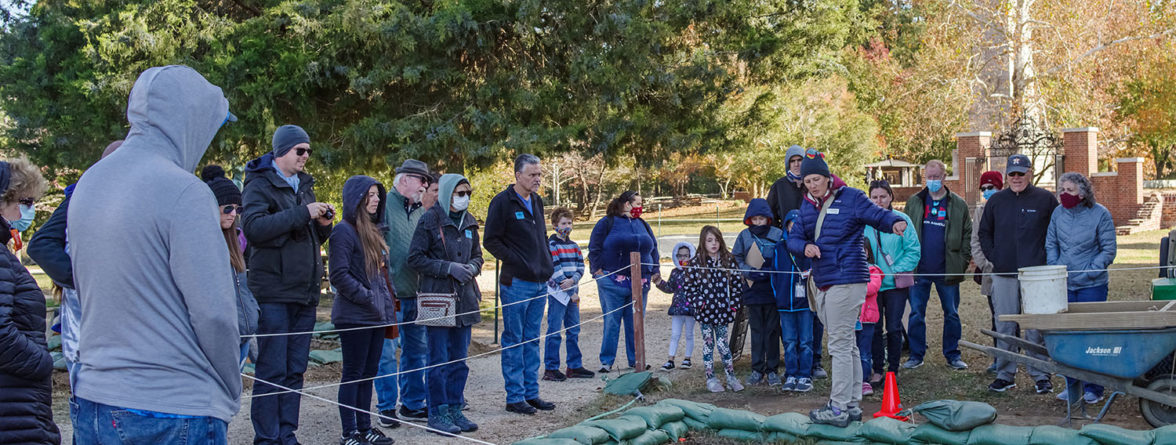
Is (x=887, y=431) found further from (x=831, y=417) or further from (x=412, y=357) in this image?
(x=412, y=357)

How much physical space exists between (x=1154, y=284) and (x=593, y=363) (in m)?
5.04

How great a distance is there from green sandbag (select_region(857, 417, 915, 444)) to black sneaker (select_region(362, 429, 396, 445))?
2963 mm

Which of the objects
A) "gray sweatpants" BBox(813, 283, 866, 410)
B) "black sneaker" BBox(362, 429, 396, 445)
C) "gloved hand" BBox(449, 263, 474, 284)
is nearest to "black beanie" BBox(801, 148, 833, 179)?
"gray sweatpants" BBox(813, 283, 866, 410)

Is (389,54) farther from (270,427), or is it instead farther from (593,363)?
(270,427)

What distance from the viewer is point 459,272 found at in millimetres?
7062

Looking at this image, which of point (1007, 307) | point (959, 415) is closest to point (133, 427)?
point (959, 415)

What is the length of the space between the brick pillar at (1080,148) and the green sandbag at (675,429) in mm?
27343

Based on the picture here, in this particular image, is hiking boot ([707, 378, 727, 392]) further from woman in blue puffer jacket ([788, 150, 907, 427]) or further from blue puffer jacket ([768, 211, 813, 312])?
woman in blue puffer jacket ([788, 150, 907, 427])

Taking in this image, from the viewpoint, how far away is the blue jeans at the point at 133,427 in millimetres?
2736

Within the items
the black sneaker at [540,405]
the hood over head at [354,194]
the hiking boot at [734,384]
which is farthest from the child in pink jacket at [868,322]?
the hood over head at [354,194]

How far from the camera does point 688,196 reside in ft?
190

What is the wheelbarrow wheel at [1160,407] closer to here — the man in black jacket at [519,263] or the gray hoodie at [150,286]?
the man in black jacket at [519,263]

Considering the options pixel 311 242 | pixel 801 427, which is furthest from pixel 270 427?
pixel 801 427

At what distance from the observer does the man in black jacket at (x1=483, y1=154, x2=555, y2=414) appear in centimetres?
770
